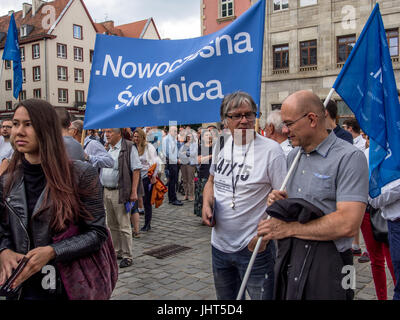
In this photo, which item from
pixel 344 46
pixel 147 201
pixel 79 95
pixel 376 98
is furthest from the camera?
pixel 79 95

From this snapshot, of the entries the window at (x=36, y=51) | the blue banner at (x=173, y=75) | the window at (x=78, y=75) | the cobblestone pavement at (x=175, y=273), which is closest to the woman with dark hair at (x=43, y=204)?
the blue banner at (x=173, y=75)

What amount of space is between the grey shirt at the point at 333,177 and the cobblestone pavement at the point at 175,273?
2.59m

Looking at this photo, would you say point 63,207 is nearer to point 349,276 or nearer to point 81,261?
point 81,261

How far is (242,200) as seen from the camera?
2861 mm

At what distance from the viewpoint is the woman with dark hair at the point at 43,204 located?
2.16 metres

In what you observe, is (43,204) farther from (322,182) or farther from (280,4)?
(280,4)

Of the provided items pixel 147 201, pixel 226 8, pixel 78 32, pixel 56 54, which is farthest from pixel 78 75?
pixel 147 201

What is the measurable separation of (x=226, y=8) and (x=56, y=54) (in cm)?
2433

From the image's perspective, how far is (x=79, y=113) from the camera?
4331cm

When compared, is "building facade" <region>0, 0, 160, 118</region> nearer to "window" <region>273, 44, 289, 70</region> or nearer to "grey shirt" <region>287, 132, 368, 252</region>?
"window" <region>273, 44, 289, 70</region>

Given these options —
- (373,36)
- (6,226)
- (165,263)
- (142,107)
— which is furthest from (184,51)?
(165,263)

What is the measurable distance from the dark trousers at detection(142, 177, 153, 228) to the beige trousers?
178cm

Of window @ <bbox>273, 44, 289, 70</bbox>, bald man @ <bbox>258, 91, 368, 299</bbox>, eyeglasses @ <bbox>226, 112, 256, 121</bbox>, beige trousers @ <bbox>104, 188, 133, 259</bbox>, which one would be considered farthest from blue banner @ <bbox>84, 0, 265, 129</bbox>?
window @ <bbox>273, 44, 289, 70</bbox>

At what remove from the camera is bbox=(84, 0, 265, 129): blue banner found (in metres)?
3.61
